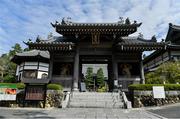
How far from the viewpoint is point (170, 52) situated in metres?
28.3

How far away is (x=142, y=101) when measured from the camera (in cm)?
1529

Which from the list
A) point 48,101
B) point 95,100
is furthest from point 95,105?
point 48,101

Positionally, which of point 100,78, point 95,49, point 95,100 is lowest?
point 95,100

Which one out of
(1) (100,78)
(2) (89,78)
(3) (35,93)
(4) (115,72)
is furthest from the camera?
(2) (89,78)

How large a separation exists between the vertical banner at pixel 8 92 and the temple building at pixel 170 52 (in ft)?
68.1

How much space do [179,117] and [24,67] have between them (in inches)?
987

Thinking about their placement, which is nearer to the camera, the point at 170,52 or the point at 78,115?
the point at 78,115

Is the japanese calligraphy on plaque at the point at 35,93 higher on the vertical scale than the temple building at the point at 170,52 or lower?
lower

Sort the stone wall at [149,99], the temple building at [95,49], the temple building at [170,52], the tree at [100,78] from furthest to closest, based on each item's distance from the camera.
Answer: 1. the tree at [100,78]
2. the temple building at [170,52]
3. the temple building at [95,49]
4. the stone wall at [149,99]

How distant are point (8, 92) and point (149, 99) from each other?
11705 mm

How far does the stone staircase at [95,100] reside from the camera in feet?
46.5

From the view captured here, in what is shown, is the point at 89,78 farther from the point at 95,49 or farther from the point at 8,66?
the point at 95,49

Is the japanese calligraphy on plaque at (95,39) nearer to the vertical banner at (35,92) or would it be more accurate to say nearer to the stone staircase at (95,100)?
the stone staircase at (95,100)

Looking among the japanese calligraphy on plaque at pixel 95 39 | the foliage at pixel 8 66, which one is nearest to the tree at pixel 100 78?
Answer: the foliage at pixel 8 66
